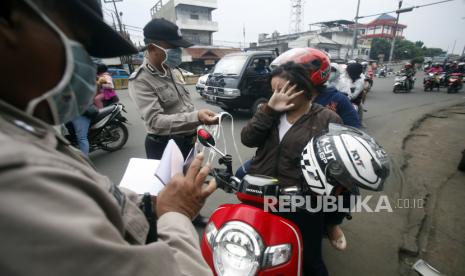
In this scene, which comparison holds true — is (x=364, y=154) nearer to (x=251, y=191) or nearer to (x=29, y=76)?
(x=251, y=191)

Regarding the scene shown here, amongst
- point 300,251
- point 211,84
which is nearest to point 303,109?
point 300,251

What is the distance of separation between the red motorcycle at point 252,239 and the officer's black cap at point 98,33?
700mm

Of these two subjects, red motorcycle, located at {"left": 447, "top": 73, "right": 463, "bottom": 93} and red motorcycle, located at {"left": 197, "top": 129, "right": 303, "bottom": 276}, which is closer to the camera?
red motorcycle, located at {"left": 197, "top": 129, "right": 303, "bottom": 276}

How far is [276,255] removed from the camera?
117 cm

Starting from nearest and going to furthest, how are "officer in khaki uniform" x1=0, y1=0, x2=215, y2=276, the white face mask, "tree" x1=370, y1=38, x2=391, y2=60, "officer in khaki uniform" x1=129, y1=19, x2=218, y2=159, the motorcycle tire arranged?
"officer in khaki uniform" x1=0, y1=0, x2=215, y2=276, "officer in khaki uniform" x1=129, y1=19, x2=218, y2=159, the white face mask, the motorcycle tire, "tree" x1=370, y1=38, x2=391, y2=60

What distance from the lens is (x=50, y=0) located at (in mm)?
556

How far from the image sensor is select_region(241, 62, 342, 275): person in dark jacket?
1.51 meters

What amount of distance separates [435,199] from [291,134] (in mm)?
2577

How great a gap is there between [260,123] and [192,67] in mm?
29963

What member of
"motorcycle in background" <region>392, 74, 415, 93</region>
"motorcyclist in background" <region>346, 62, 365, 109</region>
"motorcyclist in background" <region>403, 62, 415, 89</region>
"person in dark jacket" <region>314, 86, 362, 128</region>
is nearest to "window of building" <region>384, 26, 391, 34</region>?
"motorcyclist in background" <region>403, 62, 415, 89</region>

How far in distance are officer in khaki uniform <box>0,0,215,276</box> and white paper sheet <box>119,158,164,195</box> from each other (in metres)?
0.57

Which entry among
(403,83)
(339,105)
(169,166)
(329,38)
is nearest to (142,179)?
(169,166)

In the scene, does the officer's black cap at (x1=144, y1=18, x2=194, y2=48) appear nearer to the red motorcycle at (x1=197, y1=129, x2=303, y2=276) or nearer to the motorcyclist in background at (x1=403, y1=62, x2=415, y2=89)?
the red motorcycle at (x1=197, y1=129, x2=303, y2=276)

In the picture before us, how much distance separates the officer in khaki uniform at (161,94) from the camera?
2.07m
